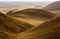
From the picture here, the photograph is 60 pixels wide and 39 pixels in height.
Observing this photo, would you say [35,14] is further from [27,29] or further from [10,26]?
[10,26]

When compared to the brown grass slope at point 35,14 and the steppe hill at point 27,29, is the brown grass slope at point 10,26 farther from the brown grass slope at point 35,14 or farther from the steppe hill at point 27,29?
the brown grass slope at point 35,14

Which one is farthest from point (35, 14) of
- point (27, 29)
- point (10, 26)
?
point (10, 26)

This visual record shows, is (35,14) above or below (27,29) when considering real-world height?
above

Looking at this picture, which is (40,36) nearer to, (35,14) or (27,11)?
(35,14)

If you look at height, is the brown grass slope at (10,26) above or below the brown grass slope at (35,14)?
below

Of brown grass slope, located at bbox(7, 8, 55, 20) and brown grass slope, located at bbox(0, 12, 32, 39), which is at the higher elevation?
brown grass slope, located at bbox(7, 8, 55, 20)

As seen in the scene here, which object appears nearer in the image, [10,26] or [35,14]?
[10,26]

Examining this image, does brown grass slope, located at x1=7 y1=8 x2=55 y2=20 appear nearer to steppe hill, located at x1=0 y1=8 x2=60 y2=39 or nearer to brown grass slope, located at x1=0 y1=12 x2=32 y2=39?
steppe hill, located at x1=0 y1=8 x2=60 y2=39

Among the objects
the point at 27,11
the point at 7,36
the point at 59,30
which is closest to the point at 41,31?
the point at 59,30

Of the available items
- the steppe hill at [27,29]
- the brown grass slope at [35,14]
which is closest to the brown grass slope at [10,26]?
the steppe hill at [27,29]

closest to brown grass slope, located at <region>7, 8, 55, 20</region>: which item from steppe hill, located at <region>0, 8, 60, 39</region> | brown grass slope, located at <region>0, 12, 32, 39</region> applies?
steppe hill, located at <region>0, 8, 60, 39</region>

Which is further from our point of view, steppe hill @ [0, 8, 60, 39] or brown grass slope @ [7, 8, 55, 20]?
brown grass slope @ [7, 8, 55, 20]
